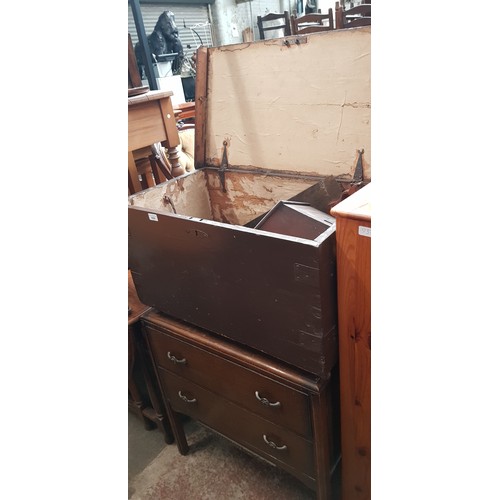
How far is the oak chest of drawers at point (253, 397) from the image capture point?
899 millimetres

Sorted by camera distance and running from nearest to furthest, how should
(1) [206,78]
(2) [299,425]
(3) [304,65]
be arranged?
(2) [299,425]
(3) [304,65]
(1) [206,78]

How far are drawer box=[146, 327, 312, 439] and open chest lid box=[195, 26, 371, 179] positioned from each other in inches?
24.8

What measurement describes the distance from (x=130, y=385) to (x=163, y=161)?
1.03 metres

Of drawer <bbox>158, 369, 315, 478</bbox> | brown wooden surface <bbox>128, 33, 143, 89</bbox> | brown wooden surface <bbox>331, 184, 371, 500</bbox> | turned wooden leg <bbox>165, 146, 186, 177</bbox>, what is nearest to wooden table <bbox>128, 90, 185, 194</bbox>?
turned wooden leg <bbox>165, 146, 186, 177</bbox>

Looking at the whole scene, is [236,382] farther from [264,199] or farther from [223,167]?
[223,167]

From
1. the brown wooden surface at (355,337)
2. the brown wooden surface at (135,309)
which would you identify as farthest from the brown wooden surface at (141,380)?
the brown wooden surface at (355,337)

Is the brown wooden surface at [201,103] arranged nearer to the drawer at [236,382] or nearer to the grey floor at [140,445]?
the drawer at [236,382]

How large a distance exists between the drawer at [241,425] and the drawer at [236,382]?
1.1 inches

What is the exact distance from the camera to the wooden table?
1.48 m

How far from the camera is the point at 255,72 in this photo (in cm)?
124

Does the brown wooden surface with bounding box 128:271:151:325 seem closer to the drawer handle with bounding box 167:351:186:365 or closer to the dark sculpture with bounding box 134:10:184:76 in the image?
the drawer handle with bounding box 167:351:186:365

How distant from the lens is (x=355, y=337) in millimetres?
783
